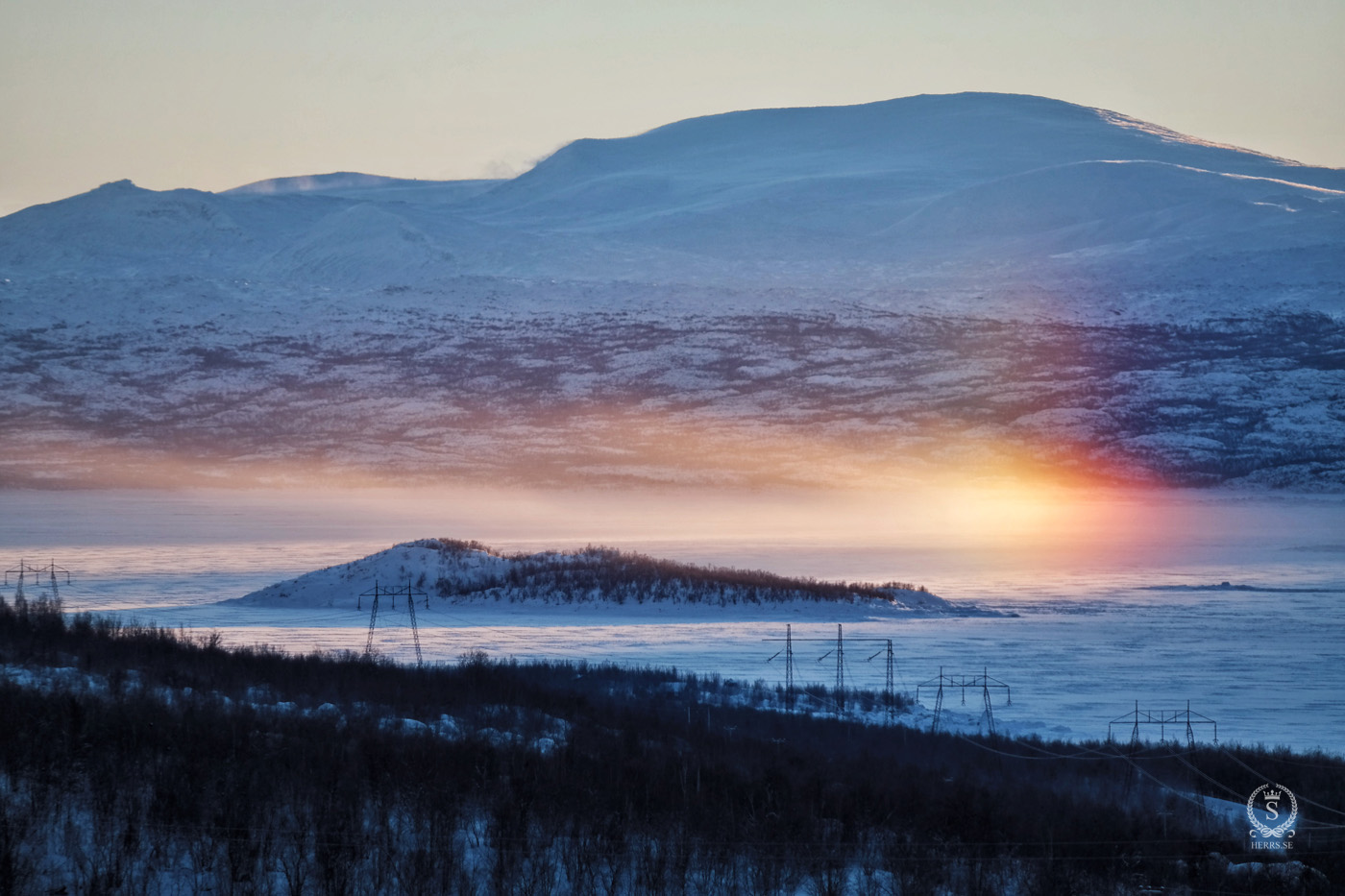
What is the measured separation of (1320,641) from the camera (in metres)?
28.1

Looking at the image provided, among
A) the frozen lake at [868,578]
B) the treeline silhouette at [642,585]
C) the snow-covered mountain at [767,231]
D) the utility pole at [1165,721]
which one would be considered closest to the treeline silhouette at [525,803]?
the utility pole at [1165,721]

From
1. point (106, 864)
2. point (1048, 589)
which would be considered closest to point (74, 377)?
point (1048, 589)

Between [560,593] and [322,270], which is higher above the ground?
[322,270]

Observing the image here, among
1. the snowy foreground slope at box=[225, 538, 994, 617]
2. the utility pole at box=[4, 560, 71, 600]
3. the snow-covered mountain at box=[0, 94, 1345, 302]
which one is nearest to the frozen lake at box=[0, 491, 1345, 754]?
the utility pole at box=[4, 560, 71, 600]

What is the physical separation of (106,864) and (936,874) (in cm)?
618

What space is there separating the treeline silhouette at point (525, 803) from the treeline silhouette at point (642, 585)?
65.5ft

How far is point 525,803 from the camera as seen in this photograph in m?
10.9

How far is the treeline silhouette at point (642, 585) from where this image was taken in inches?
1409

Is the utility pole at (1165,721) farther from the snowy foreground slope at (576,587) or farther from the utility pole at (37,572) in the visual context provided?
the utility pole at (37,572)

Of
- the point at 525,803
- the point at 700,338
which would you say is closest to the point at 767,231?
the point at 700,338

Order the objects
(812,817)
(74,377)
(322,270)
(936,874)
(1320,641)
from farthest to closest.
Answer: (322,270)
(74,377)
(1320,641)
(812,817)
(936,874)

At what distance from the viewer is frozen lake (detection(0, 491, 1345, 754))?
22875 millimetres

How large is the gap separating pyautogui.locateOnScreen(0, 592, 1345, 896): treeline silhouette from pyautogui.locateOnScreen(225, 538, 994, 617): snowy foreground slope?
63.2ft

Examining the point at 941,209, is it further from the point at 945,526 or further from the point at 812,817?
the point at 812,817
